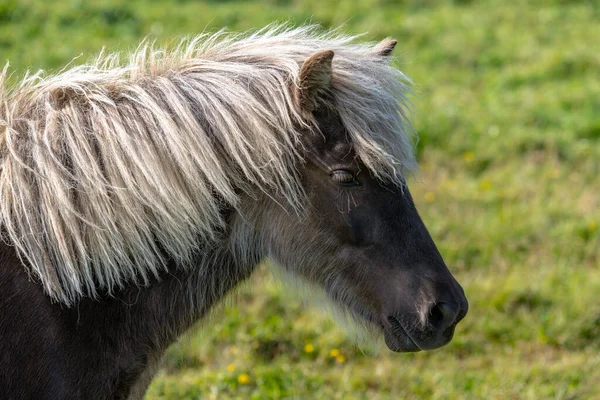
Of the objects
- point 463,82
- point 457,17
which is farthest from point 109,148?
point 457,17

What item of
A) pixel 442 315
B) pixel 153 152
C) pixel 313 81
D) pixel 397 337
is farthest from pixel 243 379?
pixel 313 81

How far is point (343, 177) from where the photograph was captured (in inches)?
121

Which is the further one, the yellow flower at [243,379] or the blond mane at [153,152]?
the yellow flower at [243,379]

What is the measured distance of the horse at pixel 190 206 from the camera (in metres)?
2.87

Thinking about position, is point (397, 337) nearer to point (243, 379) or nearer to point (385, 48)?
point (385, 48)

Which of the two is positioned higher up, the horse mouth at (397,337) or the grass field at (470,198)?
the horse mouth at (397,337)

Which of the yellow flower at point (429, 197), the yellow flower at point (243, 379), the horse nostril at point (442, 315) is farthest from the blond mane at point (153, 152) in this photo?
the yellow flower at point (429, 197)

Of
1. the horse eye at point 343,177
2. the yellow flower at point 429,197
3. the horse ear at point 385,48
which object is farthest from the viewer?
the yellow flower at point 429,197

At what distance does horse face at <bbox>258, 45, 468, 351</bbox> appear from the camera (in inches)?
122

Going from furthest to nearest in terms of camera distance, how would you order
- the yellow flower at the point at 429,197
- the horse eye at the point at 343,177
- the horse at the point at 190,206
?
the yellow flower at the point at 429,197
the horse eye at the point at 343,177
the horse at the point at 190,206

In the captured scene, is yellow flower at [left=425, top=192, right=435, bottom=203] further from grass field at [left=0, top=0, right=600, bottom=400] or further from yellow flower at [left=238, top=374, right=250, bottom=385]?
yellow flower at [left=238, top=374, right=250, bottom=385]

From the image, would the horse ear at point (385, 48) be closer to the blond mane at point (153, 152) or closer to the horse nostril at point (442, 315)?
the blond mane at point (153, 152)

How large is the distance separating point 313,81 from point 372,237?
2.18 ft

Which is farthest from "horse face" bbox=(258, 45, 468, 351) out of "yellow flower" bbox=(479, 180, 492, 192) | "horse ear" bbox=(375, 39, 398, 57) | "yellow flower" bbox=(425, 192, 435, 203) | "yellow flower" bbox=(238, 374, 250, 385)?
"yellow flower" bbox=(479, 180, 492, 192)
